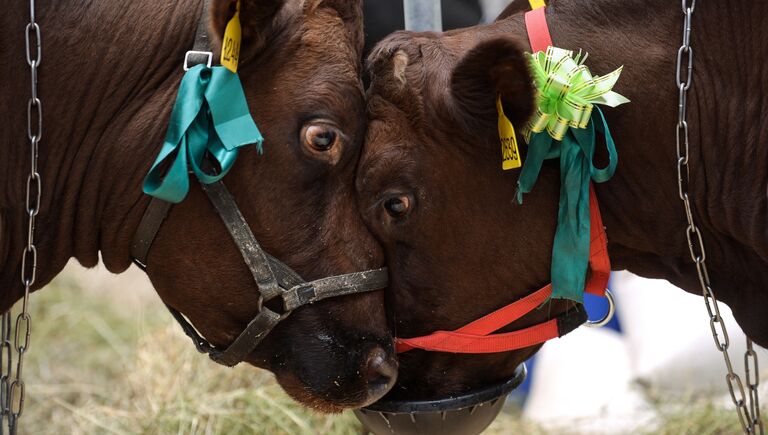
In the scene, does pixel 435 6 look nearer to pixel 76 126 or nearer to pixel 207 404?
pixel 76 126

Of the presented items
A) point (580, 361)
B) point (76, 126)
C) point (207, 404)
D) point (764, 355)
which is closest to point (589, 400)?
point (580, 361)

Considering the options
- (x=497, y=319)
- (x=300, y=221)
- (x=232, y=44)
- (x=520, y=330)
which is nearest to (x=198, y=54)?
(x=232, y=44)

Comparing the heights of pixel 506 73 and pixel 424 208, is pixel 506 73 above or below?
above

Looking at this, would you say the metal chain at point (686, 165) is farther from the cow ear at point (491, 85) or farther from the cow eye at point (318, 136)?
the cow eye at point (318, 136)

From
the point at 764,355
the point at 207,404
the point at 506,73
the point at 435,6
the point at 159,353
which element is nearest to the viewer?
the point at 506,73

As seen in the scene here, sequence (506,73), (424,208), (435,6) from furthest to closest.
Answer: (435,6) → (424,208) → (506,73)

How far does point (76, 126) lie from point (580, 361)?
3.67 m

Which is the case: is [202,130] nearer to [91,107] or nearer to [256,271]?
[91,107]

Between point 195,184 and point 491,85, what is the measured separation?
1035 mm

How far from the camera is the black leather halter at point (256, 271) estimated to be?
348cm

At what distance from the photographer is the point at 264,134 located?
3475 mm

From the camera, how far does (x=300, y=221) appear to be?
11.6 feet

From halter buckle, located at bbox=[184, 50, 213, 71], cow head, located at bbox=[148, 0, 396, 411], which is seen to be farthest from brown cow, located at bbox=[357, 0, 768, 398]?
halter buckle, located at bbox=[184, 50, 213, 71]

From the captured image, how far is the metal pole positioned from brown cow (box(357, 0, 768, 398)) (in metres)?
0.56
